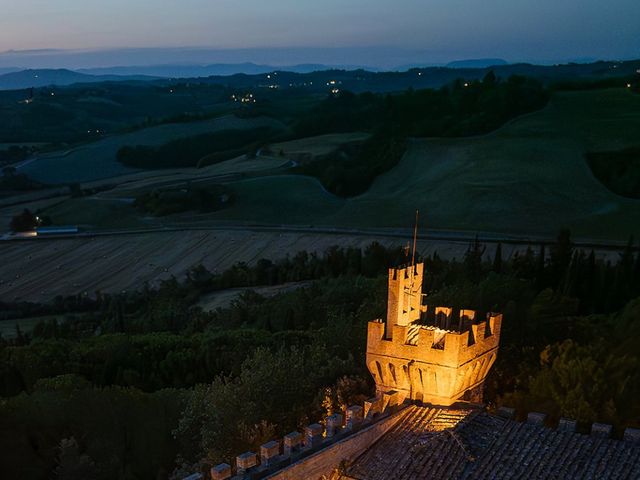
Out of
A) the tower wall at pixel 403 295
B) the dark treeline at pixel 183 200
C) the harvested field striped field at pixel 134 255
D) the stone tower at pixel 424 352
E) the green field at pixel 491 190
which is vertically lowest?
the harvested field striped field at pixel 134 255

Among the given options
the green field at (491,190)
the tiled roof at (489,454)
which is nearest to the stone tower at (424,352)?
the tiled roof at (489,454)

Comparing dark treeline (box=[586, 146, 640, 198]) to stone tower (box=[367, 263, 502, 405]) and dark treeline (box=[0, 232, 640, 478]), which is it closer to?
dark treeline (box=[0, 232, 640, 478])

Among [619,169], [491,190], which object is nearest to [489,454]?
[491,190]

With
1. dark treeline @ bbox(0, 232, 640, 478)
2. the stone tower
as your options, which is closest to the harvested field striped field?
dark treeline @ bbox(0, 232, 640, 478)

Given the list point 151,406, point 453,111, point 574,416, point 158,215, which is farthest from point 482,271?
point 453,111

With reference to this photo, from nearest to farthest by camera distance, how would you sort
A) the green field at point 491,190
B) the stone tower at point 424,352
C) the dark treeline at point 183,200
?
the stone tower at point 424,352
the green field at point 491,190
the dark treeline at point 183,200

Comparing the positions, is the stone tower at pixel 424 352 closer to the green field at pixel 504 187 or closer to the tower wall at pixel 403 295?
the tower wall at pixel 403 295
